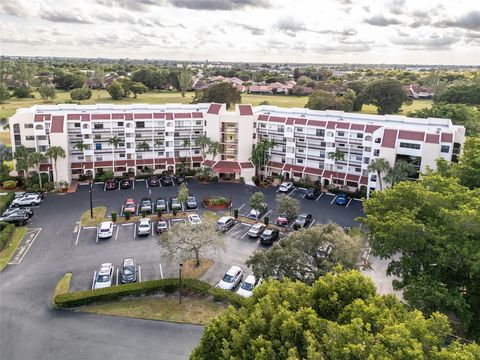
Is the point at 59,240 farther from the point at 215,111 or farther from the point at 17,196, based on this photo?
the point at 215,111

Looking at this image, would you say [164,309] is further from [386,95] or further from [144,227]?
[386,95]

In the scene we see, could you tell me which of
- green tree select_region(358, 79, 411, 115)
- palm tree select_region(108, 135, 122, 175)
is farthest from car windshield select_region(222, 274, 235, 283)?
green tree select_region(358, 79, 411, 115)

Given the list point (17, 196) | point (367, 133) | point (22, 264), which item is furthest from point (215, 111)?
point (22, 264)

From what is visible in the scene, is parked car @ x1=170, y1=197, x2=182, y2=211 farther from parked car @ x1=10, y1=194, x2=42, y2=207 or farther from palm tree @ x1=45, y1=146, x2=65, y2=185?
palm tree @ x1=45, y1=146, x2=65, y2=185

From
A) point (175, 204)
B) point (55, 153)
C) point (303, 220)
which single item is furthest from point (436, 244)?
point (55, 153)

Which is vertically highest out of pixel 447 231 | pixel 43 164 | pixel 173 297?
pixel 447 231

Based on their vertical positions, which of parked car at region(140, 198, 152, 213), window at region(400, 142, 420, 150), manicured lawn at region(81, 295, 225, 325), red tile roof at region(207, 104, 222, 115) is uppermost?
red tile roof at region(207, 104, 222, 115)

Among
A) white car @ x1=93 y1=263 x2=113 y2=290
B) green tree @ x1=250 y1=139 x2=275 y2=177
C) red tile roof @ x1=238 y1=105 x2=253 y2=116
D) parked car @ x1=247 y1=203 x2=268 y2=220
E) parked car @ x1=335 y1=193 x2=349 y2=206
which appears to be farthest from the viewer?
red tile roof @ x1=238 y1=105 x2=253 y2=116

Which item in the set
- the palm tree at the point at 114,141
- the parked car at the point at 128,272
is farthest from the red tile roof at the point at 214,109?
the parked car at the point at 128,272
